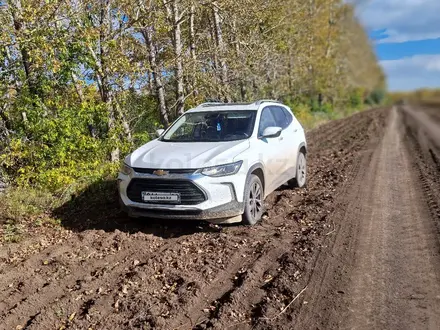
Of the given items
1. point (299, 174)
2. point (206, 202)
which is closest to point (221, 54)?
point (299, 174)

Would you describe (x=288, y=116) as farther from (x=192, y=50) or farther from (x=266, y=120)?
(x=192, y=50)

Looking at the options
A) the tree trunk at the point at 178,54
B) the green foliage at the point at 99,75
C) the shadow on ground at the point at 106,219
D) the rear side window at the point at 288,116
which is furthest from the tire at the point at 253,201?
the tree trunk at the point at 178,54

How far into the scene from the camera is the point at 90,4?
7996 millimetres

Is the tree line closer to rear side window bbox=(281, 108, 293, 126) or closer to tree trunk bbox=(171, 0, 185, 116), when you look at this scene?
tree trunk bbox=(171, 0, 185, 116)

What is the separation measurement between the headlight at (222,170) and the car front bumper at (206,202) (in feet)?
0.18

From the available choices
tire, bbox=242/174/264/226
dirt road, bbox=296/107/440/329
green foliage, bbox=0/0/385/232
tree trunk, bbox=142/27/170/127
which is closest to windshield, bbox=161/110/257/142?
tire, bbox=242/174/264/226

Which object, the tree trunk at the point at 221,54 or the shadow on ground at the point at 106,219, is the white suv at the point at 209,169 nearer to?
the shadow on ground at the point at 106,219

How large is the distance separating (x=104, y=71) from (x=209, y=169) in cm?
426

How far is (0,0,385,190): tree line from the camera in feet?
23.7

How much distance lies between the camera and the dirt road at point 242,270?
3605mm

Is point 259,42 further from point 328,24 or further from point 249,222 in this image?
point 328,24

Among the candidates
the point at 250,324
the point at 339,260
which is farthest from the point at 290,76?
the point at 250,324

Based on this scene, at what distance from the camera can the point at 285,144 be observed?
730 cm

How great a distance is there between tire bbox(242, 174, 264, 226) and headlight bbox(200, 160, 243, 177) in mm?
306
